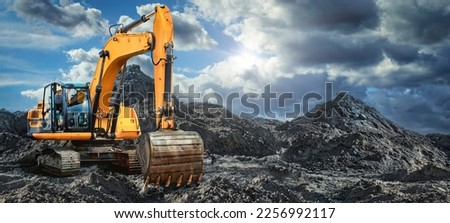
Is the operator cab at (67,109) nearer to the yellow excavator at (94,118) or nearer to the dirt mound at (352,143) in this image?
the yellow excavator at (94,118)

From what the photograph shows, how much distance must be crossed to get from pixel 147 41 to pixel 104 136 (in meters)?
3.26

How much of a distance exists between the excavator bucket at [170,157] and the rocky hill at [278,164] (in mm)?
538

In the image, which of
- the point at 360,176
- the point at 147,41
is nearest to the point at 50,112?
the point at 147,41

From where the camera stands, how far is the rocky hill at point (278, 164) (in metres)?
8.06

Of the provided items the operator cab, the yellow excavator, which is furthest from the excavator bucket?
the operator cab

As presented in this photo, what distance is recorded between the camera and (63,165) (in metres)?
10.3

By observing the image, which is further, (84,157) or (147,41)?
(84,157)

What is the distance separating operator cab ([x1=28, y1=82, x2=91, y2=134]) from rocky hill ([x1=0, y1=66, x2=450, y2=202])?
121cm

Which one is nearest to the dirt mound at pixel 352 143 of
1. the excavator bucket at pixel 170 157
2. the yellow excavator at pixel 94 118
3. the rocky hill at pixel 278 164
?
the rocky hill at pixel 278 164

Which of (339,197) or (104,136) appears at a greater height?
(104,136)

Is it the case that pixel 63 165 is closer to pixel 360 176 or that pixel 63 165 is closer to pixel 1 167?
pixel 1 167

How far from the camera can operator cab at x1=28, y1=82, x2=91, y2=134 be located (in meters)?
11.0

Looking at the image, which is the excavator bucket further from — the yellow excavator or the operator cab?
the operator cab

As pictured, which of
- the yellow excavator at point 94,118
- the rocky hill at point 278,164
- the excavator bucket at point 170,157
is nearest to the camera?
the excavator bucket at point 170,157
